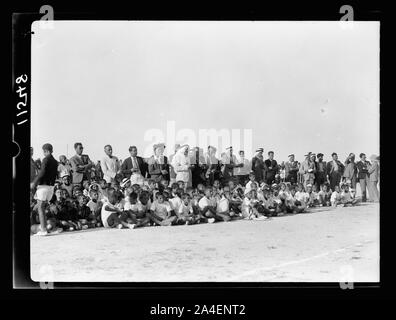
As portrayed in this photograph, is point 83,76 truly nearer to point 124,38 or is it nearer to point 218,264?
point 124,38

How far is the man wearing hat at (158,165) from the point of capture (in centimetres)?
749

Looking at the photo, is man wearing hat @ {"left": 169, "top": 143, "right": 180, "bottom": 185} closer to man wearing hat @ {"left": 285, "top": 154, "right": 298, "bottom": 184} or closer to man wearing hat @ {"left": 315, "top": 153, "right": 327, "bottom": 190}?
man wearing hat @ {"left": 285, "top": 154, "right": 298, "bottom": 184}

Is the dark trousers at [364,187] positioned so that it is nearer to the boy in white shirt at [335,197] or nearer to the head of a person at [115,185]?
the boy in white shirt at [335,197]

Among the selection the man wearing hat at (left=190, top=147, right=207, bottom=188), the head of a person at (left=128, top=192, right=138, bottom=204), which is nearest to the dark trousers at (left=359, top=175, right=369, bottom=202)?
the man wearing hat at (left=190, top=147, right=207, bottom=188)

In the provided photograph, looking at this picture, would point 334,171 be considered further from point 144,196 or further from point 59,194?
point 59,194

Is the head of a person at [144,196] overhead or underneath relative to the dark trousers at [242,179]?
underneath

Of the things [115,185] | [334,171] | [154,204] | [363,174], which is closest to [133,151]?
[115,185]

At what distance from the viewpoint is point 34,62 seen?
7.38 meters

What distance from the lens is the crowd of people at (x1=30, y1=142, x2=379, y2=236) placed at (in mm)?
7484

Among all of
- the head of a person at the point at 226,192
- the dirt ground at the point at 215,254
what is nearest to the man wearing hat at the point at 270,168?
the head of a person at the point at 226,192

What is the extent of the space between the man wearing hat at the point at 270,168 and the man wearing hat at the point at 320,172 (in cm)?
58

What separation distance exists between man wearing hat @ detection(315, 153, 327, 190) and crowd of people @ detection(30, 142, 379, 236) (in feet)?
0.05

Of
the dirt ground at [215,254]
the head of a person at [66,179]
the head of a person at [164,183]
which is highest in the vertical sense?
the head of a person at [66,179]

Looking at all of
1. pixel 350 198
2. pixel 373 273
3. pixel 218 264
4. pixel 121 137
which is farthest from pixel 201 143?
pixel 373 273
